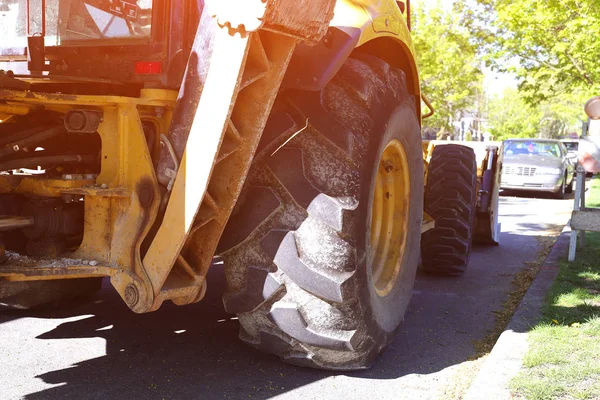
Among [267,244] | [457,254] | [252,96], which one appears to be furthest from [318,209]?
[457,254]

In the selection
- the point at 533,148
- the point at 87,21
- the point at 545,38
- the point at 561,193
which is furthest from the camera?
the point at 533,148

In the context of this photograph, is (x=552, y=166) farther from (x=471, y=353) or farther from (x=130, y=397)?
(x=130, y=397)

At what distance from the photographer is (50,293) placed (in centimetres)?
449

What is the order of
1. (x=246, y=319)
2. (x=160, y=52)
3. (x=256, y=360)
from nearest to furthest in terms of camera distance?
(x=160, y=52) < (x=246, y=319) < (x=256, y=360)

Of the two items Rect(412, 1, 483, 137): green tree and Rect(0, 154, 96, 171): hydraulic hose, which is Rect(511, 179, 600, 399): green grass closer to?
Rect(0, 154, 96, 171): hydraulic hose

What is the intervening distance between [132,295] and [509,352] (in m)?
2.19

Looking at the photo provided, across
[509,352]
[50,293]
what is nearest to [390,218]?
[509,352]

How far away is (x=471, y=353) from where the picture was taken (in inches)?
167

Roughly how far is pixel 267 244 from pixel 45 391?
130 centimetres

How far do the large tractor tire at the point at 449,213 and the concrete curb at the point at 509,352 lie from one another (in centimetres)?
77

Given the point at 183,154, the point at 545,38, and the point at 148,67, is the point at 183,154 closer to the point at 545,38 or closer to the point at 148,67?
the point at 148,67

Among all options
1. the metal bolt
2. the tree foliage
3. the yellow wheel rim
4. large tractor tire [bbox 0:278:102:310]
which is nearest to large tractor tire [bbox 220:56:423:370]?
the metal bolt

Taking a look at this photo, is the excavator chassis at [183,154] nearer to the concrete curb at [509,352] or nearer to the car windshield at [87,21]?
the car windshield at [87,21]

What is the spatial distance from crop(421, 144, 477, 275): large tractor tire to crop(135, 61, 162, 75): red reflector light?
3.76 metres
